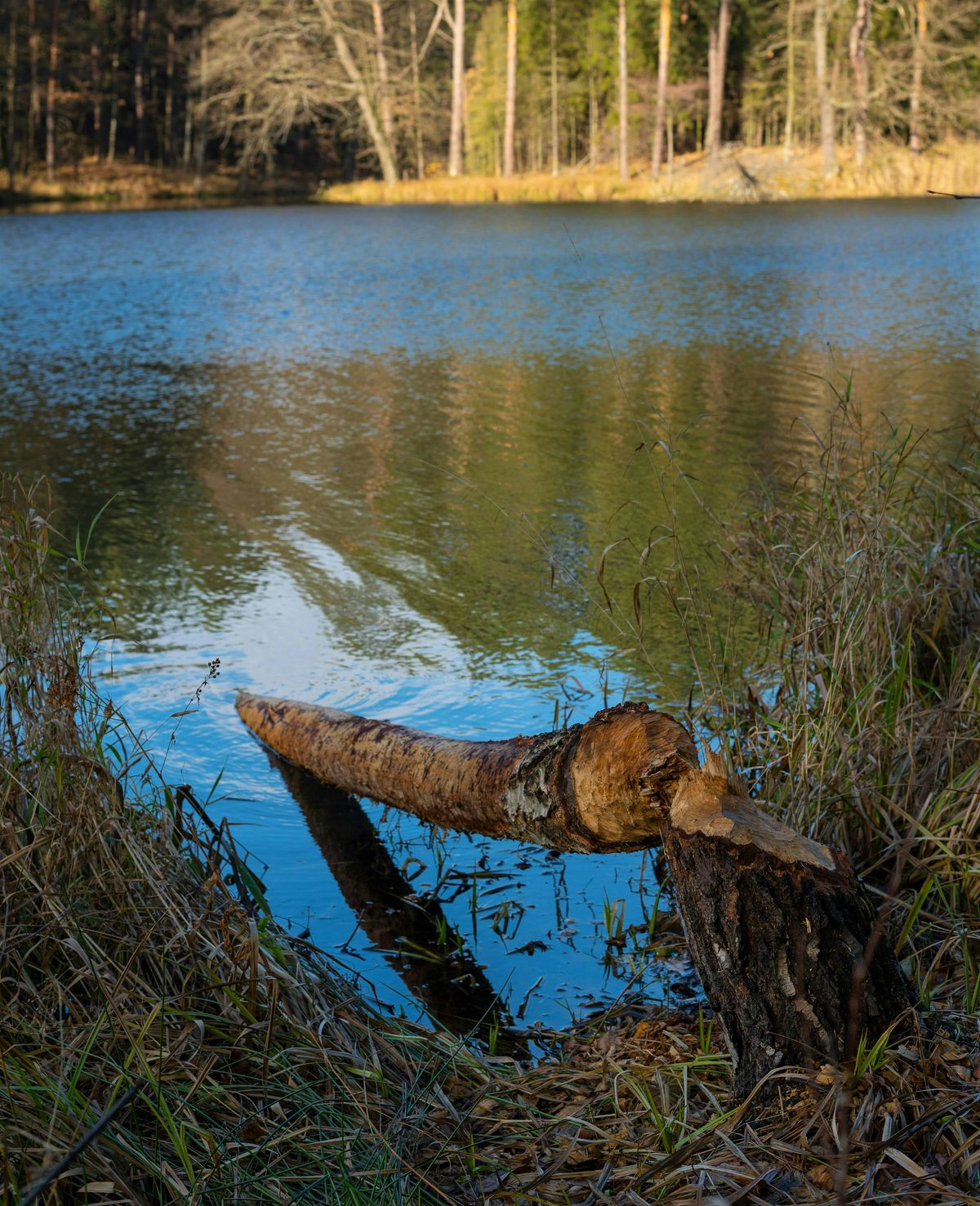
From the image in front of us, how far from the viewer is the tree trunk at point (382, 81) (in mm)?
44531

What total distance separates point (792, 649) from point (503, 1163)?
5.79 feet

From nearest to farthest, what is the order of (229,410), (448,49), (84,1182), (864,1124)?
1. (84,1182)
2. (864,1124)
3. (229,410)
4. (448,49)

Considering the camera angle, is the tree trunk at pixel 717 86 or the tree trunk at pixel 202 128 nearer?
the tree trunk at pixel 717 86

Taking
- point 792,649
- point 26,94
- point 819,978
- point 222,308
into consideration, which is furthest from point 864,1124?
point 26,94

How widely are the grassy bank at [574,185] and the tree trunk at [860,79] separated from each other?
55 cm

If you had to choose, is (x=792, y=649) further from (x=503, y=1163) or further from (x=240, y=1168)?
(x=240, y=1168)

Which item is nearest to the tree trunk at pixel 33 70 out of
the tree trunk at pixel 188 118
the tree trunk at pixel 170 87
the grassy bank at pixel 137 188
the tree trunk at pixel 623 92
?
the grassy bank at pixel 137 188

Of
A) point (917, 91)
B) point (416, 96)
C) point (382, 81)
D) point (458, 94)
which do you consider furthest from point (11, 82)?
point (917, 91)

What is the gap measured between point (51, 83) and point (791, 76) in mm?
26783

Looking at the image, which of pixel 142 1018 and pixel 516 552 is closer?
pixel 142 1018

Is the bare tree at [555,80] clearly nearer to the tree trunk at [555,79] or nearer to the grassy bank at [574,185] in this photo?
the tree trunk at [555,79]

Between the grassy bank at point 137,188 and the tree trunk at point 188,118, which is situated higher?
the tree trunk at point 188,118

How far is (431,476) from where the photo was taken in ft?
26.5

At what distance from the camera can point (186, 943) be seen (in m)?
2.23
